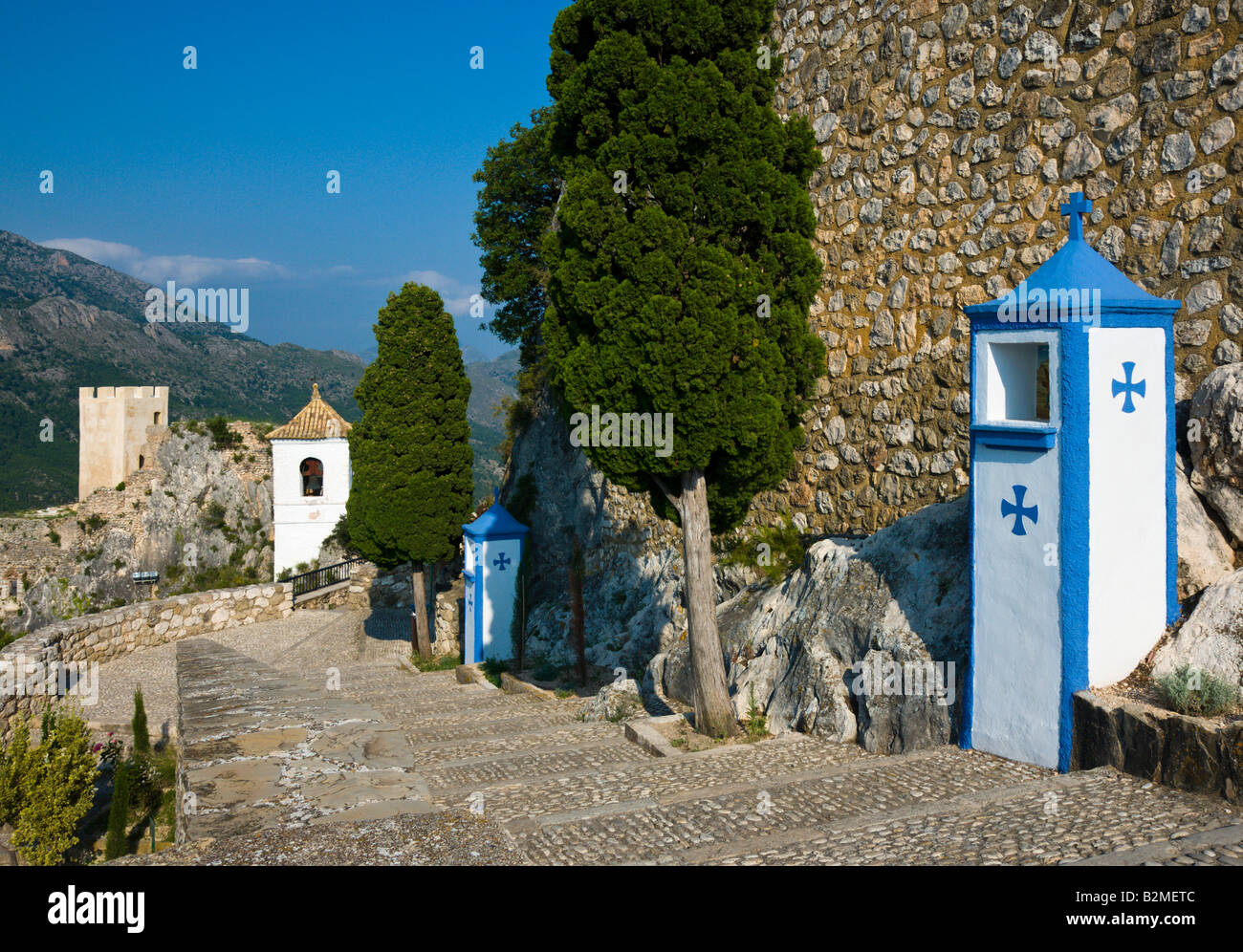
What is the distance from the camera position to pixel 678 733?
7.24 metres

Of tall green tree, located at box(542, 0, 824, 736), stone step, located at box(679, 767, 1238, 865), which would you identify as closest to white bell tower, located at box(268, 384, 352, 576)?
tall green tree, located at box(542, 0, 824, 736)

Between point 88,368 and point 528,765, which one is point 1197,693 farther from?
point 88,368

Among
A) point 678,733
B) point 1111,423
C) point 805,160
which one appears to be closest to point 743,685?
point 678,733

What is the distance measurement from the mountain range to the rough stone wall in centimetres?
4727

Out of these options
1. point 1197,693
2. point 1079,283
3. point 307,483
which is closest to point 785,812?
point 1197,693

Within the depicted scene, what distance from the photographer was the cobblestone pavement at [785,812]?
4051 millimetres

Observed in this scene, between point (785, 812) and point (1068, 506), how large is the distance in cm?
230

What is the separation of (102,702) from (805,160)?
12.8 metres

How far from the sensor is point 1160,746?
4.59m

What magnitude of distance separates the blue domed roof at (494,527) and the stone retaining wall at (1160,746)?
10245 millimetres

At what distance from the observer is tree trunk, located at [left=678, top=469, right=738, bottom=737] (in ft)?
23.7

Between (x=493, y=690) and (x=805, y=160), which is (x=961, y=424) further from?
(x=493, y=690)

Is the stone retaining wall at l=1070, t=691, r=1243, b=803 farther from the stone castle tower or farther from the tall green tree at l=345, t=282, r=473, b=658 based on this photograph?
the stone castle tower

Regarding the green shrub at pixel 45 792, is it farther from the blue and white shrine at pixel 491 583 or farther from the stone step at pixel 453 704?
the blue and white shrine at pixel 491 583
